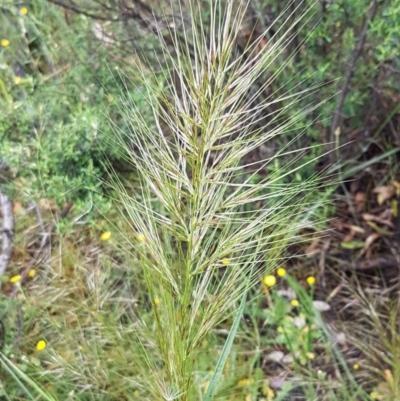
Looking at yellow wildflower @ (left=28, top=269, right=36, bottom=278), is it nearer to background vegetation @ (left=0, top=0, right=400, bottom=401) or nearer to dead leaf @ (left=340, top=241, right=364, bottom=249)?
background vegetation @ (left=0, top=0, right=400, bottom=401)

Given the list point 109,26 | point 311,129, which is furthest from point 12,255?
point 311,129

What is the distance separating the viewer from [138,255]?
1.55m

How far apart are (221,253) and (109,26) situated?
3.73 feet

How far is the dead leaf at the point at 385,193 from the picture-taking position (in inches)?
66.1

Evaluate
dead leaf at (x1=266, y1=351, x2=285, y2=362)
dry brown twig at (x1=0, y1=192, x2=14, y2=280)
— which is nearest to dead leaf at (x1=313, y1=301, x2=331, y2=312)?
dead leaf at (x1=266, y1=351, x2=285, y2=362)

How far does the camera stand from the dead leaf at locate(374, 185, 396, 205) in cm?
168

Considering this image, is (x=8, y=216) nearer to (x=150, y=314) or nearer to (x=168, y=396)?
(x=150, y=314)

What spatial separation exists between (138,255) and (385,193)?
840 millimetres

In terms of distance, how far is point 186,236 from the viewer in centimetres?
75

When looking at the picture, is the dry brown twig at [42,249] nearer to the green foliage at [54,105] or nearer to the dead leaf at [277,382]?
the green foliage at [54,105]

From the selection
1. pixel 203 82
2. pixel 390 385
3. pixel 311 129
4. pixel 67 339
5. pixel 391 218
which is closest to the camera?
pixel 203 82

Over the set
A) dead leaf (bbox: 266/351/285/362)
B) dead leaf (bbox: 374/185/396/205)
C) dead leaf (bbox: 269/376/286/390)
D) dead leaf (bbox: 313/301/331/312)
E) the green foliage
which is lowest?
dead leaf (bbox: 269/376/286/390)

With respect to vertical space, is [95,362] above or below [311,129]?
below

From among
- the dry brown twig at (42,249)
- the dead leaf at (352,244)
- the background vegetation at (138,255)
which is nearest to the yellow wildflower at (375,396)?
the background vegetation at (138,255)
